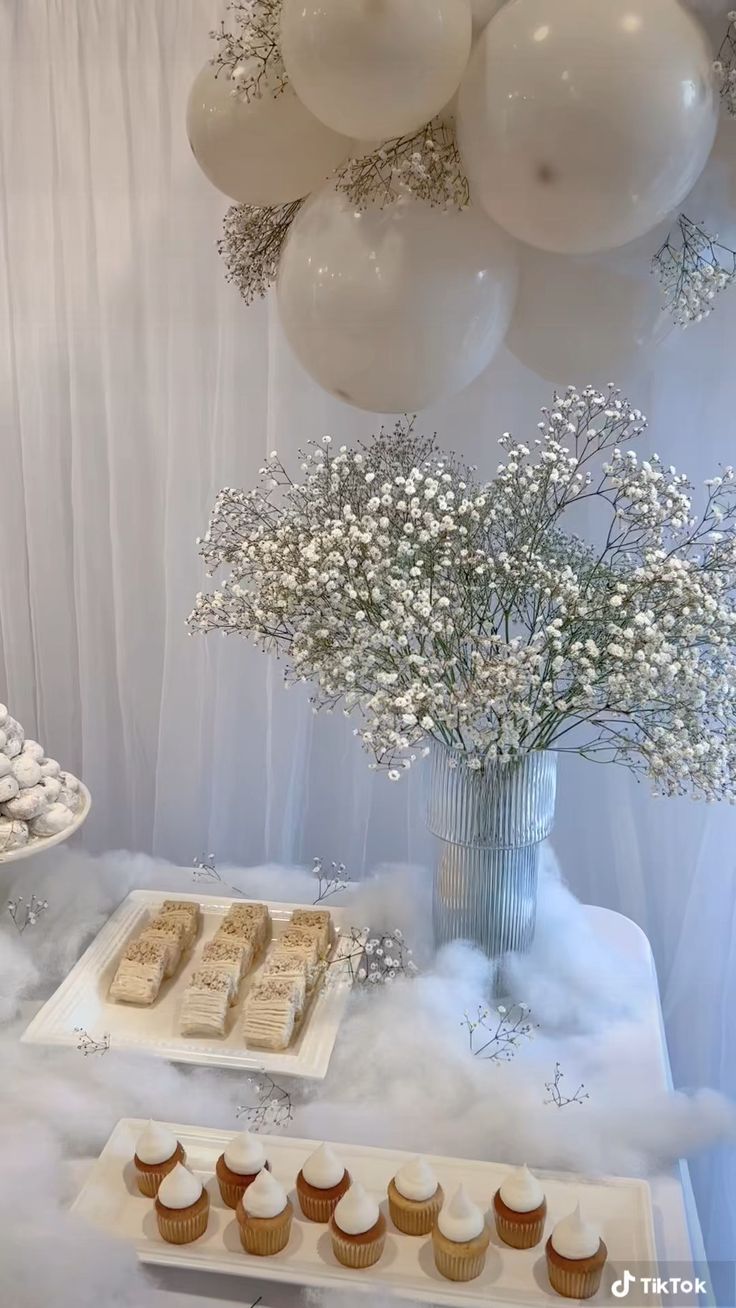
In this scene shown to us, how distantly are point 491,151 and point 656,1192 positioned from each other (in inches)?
Result: 39.5

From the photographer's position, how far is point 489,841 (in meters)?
1.18

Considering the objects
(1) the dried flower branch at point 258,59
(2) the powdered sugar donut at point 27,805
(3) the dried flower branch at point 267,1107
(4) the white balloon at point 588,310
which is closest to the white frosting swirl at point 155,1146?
(3) the dried flower branch at point 267,1107

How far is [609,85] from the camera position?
0.91m

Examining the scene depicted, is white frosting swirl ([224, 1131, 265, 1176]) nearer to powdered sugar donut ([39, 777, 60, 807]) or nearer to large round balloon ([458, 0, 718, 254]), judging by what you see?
powdered sugar donut ([39, 777, 60, 807])

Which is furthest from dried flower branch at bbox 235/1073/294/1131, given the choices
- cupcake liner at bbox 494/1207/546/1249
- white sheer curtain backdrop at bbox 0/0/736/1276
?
white sheer curtain backdrop at bbox 0/0/736/1276

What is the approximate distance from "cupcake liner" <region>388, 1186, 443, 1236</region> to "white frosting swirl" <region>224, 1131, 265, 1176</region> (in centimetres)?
13

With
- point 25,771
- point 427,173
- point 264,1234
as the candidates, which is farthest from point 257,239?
point 264,1234

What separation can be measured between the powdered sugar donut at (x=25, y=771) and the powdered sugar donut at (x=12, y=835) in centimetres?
5

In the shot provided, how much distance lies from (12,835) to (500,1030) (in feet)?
2.06

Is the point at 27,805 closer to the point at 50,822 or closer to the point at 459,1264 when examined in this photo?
the point at 50,822

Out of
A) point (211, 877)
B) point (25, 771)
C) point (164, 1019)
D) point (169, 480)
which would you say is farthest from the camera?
point (169, 480)

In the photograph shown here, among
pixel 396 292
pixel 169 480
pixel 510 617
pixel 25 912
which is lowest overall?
pixel 25 912

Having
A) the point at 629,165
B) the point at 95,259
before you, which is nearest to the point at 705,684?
the point at 629,165

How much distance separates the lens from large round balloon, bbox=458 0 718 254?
3.01 ft
